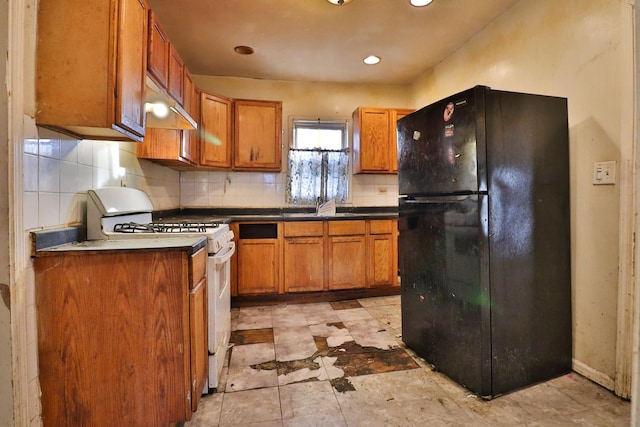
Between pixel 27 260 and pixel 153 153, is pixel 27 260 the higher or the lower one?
the lower one

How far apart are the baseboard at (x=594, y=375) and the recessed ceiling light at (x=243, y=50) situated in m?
3.39

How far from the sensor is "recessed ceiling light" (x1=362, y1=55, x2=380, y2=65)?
3162mm

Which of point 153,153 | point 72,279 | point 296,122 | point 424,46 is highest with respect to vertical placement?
point 424,46

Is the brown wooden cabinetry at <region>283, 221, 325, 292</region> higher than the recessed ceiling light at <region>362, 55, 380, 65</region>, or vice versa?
the recessed ceiling light at <region>362, 55, 380, 65</region>

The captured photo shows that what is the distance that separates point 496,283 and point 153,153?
2.48 meters

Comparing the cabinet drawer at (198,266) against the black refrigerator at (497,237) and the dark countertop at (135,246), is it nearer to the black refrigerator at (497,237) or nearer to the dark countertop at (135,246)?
the dark countertop at (135,246)

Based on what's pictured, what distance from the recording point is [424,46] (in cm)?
295

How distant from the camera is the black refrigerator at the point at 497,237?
1639 millimetres

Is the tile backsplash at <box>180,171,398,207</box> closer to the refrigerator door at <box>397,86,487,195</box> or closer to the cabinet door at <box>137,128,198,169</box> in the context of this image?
the cabinet door at <box>137,128,198,169</box>

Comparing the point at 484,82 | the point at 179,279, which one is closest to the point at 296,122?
the point at 484,82

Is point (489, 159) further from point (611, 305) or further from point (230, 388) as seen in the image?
point (230, 388)

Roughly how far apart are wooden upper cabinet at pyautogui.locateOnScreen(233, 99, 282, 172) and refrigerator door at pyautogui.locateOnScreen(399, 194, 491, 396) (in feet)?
5.87

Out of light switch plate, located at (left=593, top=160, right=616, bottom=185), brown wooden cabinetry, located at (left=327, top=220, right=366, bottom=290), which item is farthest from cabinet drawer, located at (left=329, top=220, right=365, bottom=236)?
light switch plate, located at (left=593, top=160, right=616, bottom=185)

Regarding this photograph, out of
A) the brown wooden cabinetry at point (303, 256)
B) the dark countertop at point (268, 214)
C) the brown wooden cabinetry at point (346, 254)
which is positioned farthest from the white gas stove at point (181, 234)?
the brown wooden cabinetry at point (346, 254)
